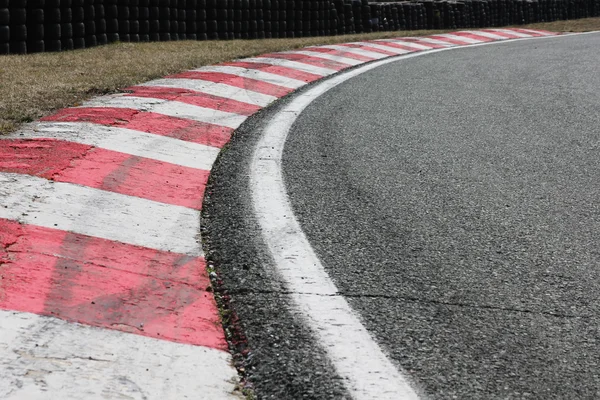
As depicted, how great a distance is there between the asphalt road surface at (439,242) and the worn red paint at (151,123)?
0.74 feet

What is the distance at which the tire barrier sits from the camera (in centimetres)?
993

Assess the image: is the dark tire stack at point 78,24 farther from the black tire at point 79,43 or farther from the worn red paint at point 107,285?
the worn red paint at point 107,285

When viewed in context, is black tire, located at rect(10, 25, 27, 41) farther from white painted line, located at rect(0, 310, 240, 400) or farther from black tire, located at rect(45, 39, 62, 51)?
white painted line, located at rect(0, 310, 240, 400)

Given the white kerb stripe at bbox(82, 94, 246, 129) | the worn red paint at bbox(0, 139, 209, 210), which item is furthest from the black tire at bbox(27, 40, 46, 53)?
the worn red paint at bbox(0, 139, 209, 210)

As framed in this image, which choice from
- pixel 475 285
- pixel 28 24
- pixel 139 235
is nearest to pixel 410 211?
pixel 475 285

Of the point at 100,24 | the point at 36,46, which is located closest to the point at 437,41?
the point at 100,24

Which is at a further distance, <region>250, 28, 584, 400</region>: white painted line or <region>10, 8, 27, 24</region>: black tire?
<region>10, 8, 27, 24</region>: black tire

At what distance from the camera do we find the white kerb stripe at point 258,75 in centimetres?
853

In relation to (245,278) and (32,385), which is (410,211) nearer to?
(245,278)

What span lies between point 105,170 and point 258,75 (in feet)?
14.3

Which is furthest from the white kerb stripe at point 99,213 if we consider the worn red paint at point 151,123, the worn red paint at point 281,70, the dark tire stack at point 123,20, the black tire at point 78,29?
the dark tire stack at point 123,20

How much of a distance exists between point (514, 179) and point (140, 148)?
2094 millimetres

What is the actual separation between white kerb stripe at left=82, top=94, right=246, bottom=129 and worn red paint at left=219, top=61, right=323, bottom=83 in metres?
2.36

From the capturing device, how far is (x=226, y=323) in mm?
2840
